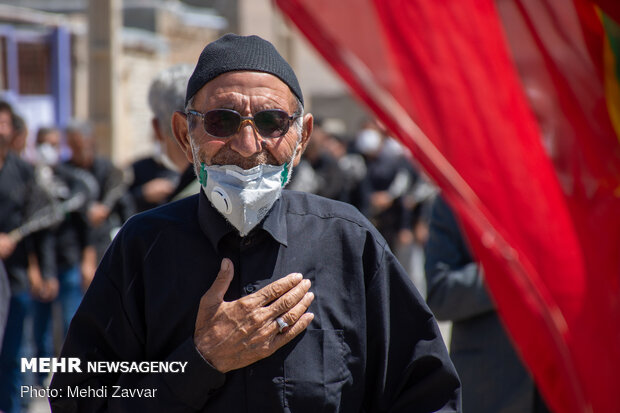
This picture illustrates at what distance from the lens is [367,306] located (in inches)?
80.0

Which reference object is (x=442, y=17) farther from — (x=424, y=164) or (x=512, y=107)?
(x=424, y=164)

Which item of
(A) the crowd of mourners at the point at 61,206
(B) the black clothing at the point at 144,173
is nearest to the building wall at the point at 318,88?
(A) the crowd of mourners at the point at 61,206

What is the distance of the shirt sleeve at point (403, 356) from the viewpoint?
200cm

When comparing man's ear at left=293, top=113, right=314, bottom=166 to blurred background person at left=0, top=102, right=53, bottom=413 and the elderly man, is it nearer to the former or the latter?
the elderly man

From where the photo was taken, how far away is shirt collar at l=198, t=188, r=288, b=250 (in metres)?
2.00

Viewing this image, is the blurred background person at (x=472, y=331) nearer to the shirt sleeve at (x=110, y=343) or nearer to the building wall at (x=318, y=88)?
the shirt sleeve at (x=110, y=343)

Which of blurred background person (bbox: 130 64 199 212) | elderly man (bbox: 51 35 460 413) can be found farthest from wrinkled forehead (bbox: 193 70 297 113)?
blurred background person (bbox: 130 64 199 212)

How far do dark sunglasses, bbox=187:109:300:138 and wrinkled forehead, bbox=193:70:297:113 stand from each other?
0.02 meters

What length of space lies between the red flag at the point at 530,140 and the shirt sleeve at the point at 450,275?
3.22 ft

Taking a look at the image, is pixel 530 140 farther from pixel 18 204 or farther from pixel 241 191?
pixel 18 204

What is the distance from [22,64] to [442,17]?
458 inches

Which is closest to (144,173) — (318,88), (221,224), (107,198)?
(107,198)

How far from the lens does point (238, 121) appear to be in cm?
197

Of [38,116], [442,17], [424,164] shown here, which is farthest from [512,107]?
[38,116]
